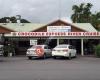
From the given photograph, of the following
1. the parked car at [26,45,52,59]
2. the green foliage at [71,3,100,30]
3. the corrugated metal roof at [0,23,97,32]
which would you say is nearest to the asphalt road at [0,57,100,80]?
the parked car at [26,45,52,59]

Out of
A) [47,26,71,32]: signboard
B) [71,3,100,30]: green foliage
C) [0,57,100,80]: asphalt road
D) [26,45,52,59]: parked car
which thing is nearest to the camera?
[0,57,100,80]: asphalt road

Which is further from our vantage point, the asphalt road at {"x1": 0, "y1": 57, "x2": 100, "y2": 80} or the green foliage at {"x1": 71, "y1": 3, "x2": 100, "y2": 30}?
the green foliage at {"x1": 71, "y1": 3, "x2": 100, "y2": 30}

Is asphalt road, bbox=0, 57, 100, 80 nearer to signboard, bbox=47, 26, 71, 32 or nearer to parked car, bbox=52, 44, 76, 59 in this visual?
parked car, bbox=52, 44, 76, 59

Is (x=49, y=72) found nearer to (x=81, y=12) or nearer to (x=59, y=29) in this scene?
(x=59, y=29)

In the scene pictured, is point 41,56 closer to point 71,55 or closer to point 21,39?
point 71,55

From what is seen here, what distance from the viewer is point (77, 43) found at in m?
49.7

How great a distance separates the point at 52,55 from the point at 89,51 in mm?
12852

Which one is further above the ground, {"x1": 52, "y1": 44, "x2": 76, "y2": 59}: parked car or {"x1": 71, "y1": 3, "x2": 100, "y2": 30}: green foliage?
{"x1": 71, "y1": 3, "x2": 100, "y2": 30}: green foliage

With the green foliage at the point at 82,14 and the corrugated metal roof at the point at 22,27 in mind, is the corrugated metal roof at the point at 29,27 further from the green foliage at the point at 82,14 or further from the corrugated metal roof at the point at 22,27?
the green foliage at the point at 82,14

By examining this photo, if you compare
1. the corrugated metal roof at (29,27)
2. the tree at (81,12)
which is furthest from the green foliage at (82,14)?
the corrugated metal roof at (29,27)

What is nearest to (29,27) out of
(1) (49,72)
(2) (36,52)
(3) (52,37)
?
(3) (52,37)

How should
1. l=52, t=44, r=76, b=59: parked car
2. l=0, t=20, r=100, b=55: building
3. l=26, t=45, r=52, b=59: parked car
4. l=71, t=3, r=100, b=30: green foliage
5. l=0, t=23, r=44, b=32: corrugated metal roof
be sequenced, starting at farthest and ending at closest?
l=71, t=3, r=100, b=30: green foliage
l=0, t=23, r=44, b=32: corrugated metal roof
l=0, t=20, r=100, b=55: building
l=26, t=45, r=52, b=59: parked car
l=52, t=44, r=76, b=59: parked car

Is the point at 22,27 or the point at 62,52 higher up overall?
the point at 22,27

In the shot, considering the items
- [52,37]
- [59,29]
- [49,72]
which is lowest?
[49,72]
